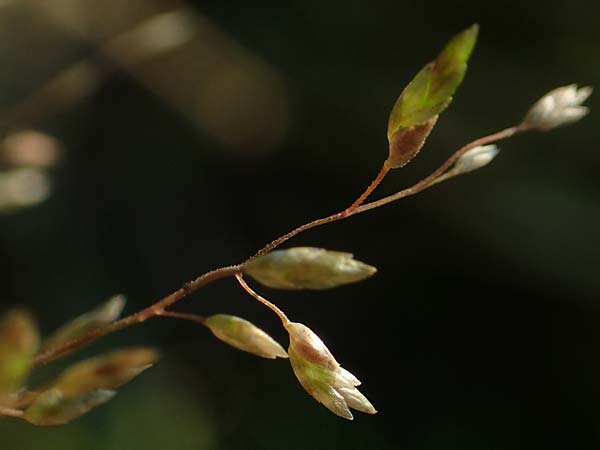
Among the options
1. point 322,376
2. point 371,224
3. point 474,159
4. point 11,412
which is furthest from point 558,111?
point 371,224

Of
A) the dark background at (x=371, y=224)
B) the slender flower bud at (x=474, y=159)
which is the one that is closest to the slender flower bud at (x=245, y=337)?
the slender flower bud at (x=474, y=159)

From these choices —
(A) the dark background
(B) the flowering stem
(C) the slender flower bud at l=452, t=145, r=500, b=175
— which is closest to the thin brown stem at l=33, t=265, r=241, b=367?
(B) the flowering stem

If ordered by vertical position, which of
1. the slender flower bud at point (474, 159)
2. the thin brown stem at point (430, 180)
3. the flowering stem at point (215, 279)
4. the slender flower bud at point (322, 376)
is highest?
the flowering stem at point (215, 279)

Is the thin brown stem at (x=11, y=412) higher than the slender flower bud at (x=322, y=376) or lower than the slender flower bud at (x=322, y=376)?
higher

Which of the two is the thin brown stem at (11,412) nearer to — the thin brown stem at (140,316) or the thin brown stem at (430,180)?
the thin brown stem at (140,316)

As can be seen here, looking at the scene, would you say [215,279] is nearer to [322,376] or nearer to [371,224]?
[322,376]

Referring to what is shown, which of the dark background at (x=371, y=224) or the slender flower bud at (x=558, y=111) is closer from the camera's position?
the slender flower bud at (x=558, y=111)

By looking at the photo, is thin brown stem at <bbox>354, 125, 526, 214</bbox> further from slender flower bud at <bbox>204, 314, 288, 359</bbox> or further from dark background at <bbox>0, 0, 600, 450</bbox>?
dark background at <bbox>0, 0, 600, 450</bbox>

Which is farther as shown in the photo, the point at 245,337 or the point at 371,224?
the point at 371,224
